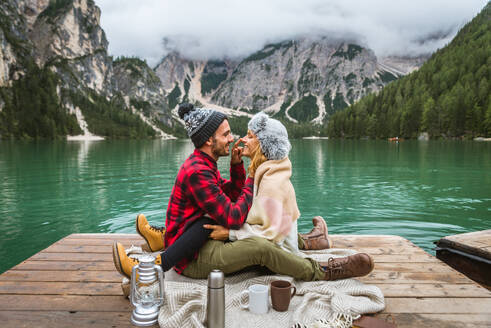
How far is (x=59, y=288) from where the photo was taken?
4391mm

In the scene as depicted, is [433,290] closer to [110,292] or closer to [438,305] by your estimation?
[438,305]

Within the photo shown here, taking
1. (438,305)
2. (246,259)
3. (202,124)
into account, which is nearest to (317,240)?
(246,259)

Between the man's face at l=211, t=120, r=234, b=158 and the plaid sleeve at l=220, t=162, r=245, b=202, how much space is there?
22.8 inches

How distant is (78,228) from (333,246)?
30.5 ft

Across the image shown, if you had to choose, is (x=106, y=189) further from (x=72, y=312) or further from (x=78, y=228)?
(x=72, y=312)

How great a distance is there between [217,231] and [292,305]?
124 cm

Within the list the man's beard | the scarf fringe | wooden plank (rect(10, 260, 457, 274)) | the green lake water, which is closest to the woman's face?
the man's beard

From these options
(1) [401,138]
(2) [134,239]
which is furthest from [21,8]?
(2) [134,239]

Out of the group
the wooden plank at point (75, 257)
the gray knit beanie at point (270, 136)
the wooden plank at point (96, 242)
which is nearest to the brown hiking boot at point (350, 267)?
the gray knit beanie at point (270, 136)

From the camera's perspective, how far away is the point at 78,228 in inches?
462

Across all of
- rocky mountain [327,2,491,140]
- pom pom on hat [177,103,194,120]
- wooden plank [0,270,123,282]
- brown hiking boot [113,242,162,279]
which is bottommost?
wooden plank [0,270,123,282]

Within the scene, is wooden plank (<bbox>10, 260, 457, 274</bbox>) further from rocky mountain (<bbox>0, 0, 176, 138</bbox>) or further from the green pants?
rocky mountain (<bbox>0, 0, 176, 138</bbox>)

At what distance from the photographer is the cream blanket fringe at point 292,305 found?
3496 millimetres

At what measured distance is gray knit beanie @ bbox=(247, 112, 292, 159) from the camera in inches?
182
